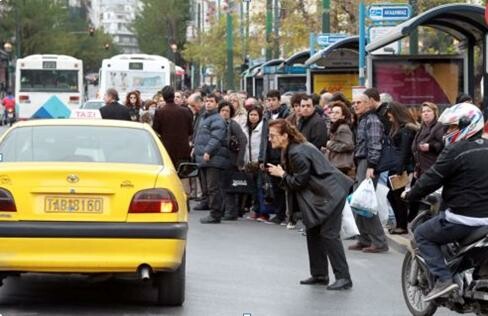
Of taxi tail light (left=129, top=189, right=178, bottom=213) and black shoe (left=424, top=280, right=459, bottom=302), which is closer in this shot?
black shoe (left=424, top=280, right=459, bottom=302)

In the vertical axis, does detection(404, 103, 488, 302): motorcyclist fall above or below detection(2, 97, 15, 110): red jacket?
above

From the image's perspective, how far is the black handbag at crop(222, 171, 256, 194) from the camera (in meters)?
17.4

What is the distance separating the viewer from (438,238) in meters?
8.68

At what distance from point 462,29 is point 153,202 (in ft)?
41.4

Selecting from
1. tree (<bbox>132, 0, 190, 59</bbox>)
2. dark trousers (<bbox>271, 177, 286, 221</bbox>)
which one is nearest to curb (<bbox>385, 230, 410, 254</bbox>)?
dark trousers (<bbox>271, 177, 286, 221</bbox>)

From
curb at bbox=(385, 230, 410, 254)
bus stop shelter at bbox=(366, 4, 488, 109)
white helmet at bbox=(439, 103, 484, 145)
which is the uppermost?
bus stop shelter at bbox=(366, 4, 488, 109)

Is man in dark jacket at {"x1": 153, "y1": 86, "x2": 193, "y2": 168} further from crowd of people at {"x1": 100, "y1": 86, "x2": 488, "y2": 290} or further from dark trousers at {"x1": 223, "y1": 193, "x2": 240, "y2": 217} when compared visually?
dark trousers at {"x1": 223, "y1": 193, "x2": 240, "y2": 217}

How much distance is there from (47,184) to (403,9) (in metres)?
13.8

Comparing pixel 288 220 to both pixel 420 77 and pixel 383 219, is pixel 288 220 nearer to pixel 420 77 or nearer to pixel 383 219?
pixel 383 219

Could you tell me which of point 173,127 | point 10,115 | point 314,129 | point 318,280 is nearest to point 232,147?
point 173,127

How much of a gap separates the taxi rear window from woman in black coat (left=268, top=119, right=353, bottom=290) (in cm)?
137

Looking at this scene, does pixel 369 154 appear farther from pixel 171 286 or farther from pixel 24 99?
pixel 24 99

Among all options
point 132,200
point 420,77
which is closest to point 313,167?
point 132,200

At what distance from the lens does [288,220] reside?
1680 centimetres
